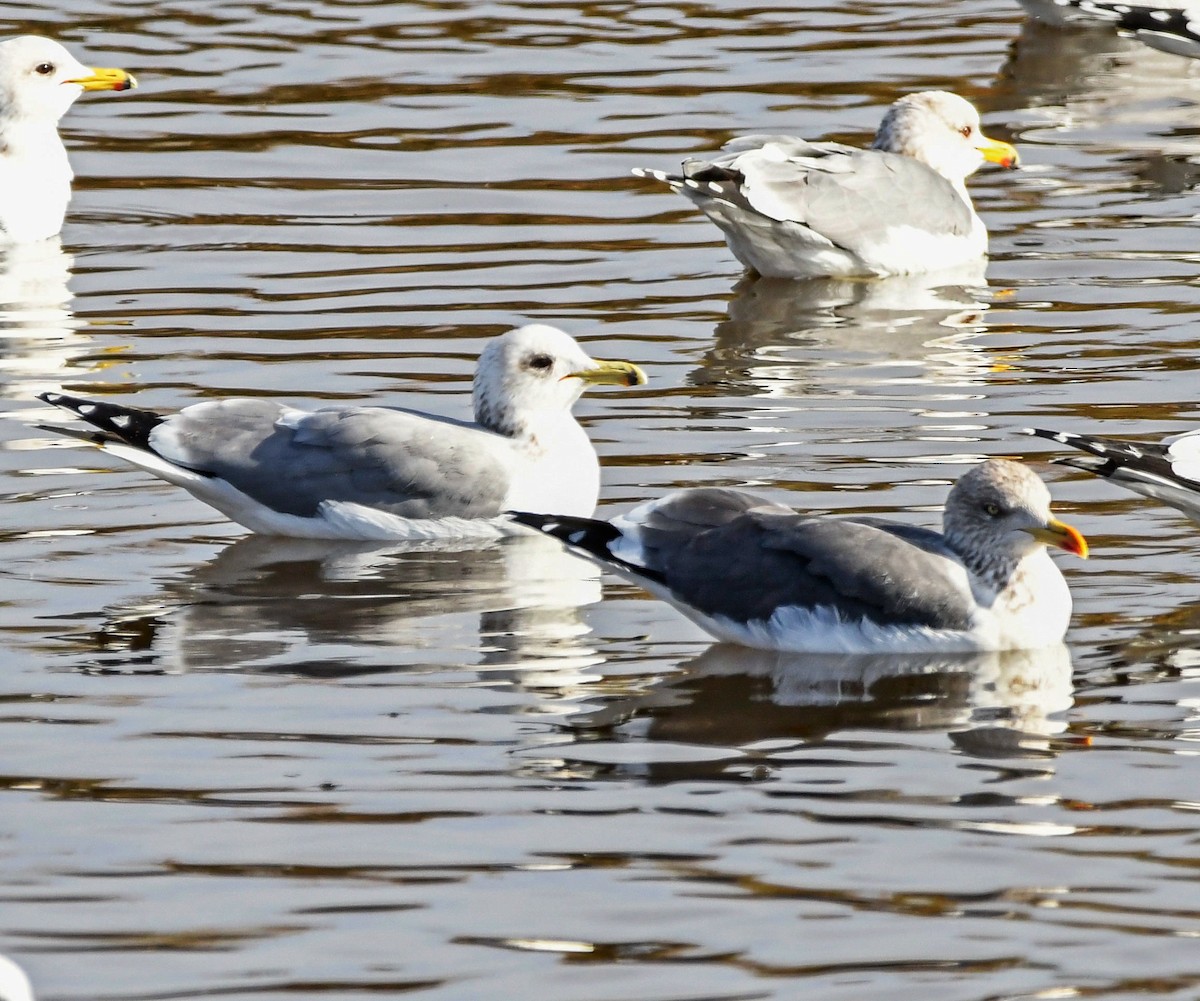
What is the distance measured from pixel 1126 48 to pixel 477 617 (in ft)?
40.3

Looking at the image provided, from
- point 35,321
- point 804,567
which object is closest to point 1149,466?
point 804,567

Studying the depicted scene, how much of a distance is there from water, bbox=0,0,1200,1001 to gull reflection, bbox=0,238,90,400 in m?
0.04

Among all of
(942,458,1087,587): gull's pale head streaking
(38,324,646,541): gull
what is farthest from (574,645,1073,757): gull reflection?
(38,324,646,541): gull

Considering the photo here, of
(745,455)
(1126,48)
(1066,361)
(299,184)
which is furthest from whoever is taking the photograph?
(1126,48)

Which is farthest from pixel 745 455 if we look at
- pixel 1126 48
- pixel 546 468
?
pixel 1126 48

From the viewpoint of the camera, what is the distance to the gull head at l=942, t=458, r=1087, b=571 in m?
8.07

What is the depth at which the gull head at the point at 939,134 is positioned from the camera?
570 inches

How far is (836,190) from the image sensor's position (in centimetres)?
1370

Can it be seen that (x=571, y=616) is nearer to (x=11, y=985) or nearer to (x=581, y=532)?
(x=581, y=532)

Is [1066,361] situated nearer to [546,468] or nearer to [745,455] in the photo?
[745,455]

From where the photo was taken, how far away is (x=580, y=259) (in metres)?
13.9

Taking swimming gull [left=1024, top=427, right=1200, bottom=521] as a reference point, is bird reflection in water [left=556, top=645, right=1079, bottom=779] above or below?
below

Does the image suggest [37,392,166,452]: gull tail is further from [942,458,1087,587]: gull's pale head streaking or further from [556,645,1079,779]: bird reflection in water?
[942,458,1087,587]: gull's pale head streaking

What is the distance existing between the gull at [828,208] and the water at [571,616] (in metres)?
0.21
